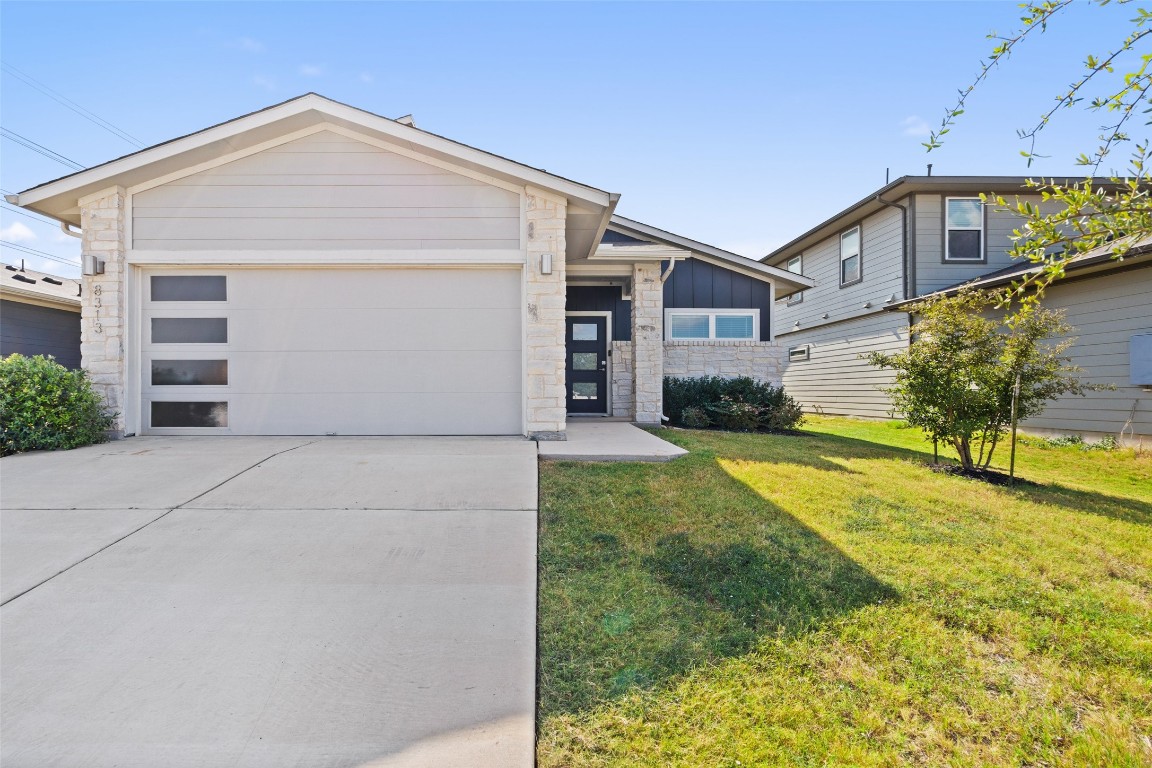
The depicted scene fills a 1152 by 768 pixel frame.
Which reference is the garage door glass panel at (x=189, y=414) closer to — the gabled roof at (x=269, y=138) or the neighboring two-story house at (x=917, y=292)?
the gabled roof at (x=269, y=138)

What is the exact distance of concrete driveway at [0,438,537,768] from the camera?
5.94ft

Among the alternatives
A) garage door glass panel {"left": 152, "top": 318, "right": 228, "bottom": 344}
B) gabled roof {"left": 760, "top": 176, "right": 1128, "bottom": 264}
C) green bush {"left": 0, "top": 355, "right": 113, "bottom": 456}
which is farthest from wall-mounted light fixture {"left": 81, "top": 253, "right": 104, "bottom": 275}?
gabled roof {"left": 760, "top": 176, "right": 1128, "bottom": 264}

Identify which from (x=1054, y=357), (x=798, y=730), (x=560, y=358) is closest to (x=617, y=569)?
(x=798, y=730)

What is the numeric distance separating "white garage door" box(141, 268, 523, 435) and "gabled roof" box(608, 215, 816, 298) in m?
4.64

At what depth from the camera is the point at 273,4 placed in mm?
7578

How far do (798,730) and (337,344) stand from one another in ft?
20.6

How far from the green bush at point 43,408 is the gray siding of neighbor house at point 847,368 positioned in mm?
11078

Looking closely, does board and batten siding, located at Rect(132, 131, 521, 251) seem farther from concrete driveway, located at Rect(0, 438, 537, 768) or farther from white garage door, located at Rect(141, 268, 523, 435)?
concrete driveway, located at Rect(0, 438, 537, 768)

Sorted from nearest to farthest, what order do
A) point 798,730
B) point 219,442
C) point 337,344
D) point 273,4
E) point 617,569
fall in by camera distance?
point 798,730, point 617,569, point 219,442, point 337,344, point 273,4

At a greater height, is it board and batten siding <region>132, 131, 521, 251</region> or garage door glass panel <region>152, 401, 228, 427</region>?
board and batten siding <region>132, 131, 521, 251</region>

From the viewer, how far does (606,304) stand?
10125mm

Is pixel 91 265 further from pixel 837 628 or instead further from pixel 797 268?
pixel 797 268

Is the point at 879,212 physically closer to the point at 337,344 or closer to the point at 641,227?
the point at 641,227

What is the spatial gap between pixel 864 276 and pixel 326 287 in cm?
1216
